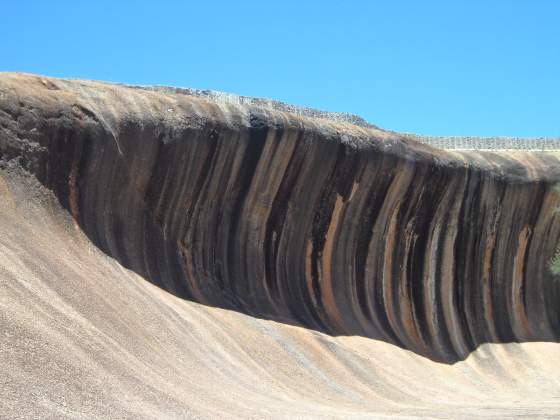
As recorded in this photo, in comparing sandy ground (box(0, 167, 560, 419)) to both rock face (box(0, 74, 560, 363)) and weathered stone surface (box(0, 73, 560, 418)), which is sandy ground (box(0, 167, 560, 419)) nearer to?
weathered stone surface (box(0, 73, 560, 418))

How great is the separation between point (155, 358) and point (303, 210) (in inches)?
348

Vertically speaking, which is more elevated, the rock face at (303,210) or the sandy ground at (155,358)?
the rock face at (303,210)

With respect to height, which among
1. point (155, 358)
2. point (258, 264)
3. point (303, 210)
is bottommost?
point (155, 358)

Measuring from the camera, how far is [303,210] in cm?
2198

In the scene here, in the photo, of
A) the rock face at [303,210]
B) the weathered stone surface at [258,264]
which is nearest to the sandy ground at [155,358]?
the weathered stone surface at [258,264]

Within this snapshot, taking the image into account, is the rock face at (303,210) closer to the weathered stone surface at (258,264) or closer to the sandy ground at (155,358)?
the weathered stone surface at (258,264)

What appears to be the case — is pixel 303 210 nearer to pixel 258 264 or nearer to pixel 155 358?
pixel 258 264

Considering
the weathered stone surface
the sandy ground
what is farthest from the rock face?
the sandy ground

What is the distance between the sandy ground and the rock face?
0.93 m

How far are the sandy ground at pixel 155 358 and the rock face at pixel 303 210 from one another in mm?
933

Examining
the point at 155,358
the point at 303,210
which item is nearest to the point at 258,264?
the point at 303,210

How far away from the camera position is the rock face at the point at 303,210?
1708 cm

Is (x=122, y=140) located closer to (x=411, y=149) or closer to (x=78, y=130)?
(x=78, y=130)

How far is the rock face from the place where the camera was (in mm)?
17078
